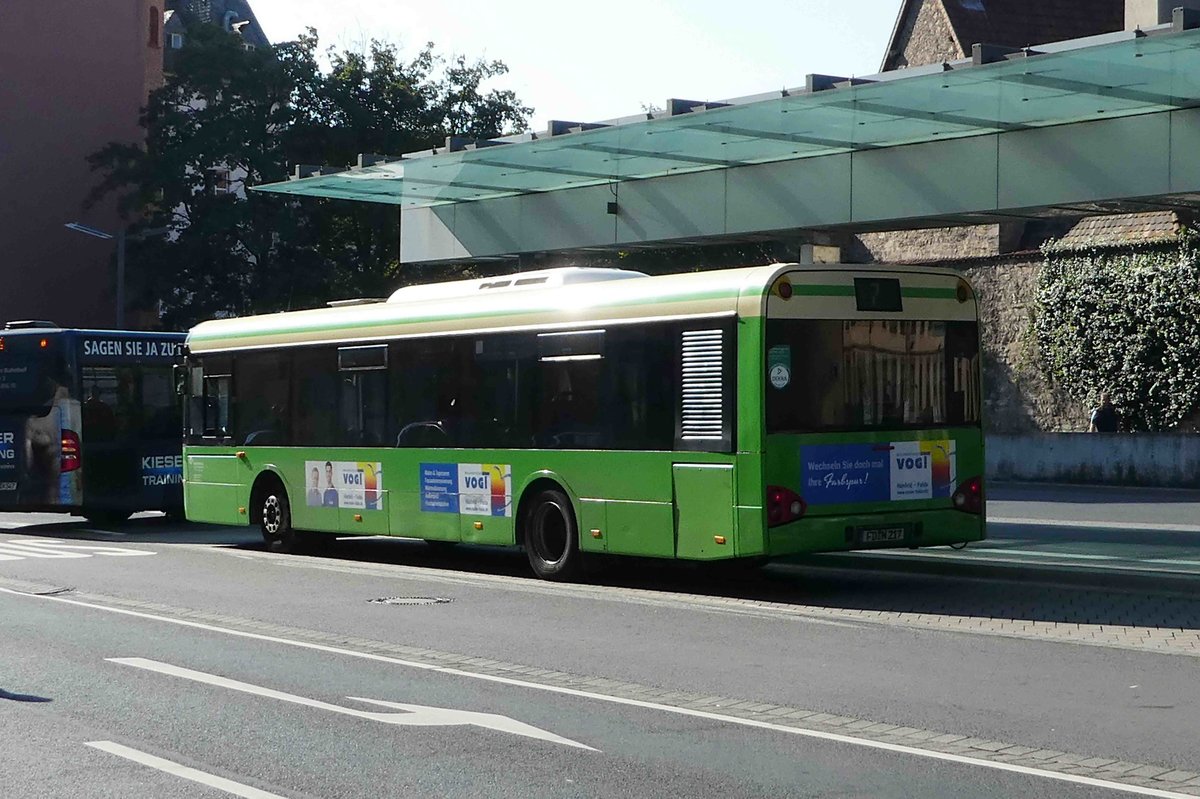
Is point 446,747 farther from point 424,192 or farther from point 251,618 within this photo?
point 424,192

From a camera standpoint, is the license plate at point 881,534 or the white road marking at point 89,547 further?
the white road marking at point 89,547

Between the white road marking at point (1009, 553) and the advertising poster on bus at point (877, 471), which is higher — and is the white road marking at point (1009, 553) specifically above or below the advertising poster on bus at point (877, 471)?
below

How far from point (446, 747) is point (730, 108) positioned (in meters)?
11.1

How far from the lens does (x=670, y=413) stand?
15.2 metres

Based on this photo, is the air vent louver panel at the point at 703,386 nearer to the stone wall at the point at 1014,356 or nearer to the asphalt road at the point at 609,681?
the asphalt road at the point at 609,681

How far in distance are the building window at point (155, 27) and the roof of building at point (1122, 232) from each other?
4211 centimetres

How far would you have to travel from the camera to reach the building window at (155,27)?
73.5 meters

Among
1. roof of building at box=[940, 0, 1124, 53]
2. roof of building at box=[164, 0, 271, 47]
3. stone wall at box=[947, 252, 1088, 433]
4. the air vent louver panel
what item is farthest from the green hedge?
roof of building at box=[164, 0, 271, 47]

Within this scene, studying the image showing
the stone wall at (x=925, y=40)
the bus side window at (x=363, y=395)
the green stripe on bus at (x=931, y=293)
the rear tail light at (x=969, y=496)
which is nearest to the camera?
the green stripe on bus at (x=931, y=293)

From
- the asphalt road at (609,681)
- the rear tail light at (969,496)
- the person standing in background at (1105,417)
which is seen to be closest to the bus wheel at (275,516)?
the asphalt road at (609,681)

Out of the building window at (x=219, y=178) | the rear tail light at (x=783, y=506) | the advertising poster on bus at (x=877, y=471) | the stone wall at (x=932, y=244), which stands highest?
the building window at (x=219, y=178)

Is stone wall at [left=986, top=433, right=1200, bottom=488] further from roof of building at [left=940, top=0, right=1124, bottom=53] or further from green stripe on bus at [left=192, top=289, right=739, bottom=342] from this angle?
roof of building at [left=940, top=0, right=1124, bottom=53]

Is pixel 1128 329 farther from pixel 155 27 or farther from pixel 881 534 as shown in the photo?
pixel 155 27

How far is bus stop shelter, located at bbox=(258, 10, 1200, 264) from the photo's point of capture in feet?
54.2
